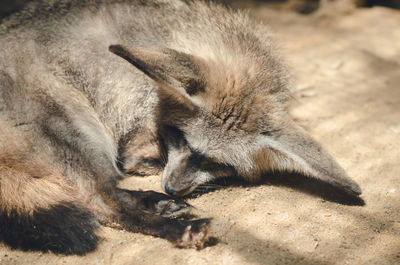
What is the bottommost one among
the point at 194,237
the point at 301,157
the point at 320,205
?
the point at 320,205

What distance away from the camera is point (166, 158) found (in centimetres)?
287

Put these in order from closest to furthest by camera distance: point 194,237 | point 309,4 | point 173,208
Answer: point 194,237, point 173,208, point 309,4

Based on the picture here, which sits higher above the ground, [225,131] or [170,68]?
[170,68]

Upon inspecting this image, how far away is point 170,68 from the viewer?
2.31 metres

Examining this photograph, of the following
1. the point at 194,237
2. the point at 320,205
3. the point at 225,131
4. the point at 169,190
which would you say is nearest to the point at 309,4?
the point at 225,131

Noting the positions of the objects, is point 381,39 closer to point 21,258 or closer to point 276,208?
point 276,208

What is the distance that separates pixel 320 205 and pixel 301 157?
1.11 ft

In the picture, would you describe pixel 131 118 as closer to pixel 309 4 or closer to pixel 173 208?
pixel 173 208

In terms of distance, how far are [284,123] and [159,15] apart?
129 centimetres

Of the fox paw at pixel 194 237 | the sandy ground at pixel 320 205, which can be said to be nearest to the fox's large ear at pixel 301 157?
the sandy ground at pixel 320 205

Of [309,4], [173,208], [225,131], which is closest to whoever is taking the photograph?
A: [173,208]

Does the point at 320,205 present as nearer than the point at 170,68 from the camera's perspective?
No

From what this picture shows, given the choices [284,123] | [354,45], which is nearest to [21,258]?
[284,123]

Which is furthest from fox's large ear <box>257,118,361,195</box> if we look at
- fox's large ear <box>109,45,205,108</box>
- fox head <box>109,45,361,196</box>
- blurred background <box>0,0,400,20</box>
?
blurred background <box>0,0,400,20</box>
